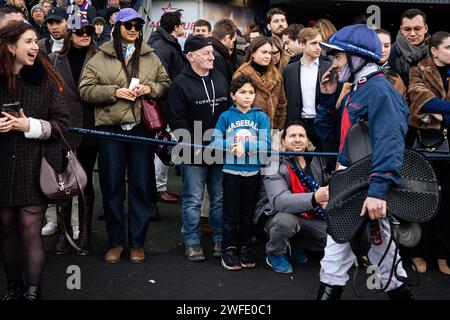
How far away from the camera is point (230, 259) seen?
544cm

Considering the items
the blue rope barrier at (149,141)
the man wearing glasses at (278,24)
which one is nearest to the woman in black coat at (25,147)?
the blue rope barrier at (149,141)

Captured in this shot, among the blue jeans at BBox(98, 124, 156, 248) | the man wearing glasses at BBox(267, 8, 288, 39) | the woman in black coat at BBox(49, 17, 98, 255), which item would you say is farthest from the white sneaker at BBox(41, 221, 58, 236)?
the man wearing glasses at BBox(267, 8, 288, 39)

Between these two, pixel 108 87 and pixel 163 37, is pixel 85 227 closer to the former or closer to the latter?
pixel 108 87

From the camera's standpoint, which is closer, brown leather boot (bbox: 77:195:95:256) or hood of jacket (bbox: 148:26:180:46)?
brown leather boot (bbox: 77:195:95:256)

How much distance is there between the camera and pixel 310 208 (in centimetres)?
529

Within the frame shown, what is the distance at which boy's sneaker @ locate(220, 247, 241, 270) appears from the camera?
541cm

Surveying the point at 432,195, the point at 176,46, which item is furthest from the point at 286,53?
the point at 432,195

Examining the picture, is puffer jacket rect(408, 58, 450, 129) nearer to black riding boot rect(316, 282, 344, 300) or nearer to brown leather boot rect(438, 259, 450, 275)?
brown leather boot rect(438, 259, 450, 275)

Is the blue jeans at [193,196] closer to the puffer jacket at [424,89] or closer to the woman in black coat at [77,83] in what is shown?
the woman in black coat at [77,83]

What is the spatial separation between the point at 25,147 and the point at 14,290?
1018mm

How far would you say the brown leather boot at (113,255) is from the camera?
5.55m

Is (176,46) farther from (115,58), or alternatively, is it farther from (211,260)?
(211,260)

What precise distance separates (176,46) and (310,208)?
2775mm

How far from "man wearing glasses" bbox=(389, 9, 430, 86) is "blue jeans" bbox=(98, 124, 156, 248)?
2.33 meters
